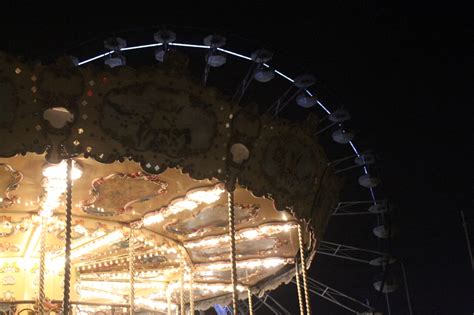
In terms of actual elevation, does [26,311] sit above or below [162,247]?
below

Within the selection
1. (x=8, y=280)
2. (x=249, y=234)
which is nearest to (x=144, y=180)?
(x=249, y=234)

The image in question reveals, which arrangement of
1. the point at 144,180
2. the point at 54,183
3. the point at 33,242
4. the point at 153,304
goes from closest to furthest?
the point at 54,183 < the point at 144,180 < the point at 33,242 < the point at 153,304

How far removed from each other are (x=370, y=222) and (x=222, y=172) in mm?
19031

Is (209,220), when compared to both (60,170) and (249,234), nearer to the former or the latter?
(249,234)

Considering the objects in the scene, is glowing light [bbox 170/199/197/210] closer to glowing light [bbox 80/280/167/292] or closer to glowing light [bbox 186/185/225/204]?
glowing light [bbox 186/185/225/204]

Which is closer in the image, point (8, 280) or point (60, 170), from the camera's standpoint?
point (60, 170)

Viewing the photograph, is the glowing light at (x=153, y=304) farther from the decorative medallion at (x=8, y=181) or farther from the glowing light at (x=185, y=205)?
the decorative medallion at (x=8, y=181)

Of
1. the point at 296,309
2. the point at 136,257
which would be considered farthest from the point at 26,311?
the point at 296,309

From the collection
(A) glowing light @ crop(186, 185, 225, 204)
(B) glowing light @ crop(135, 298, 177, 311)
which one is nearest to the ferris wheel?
(A) glowing light @ crop(186, 185, 225, 204)

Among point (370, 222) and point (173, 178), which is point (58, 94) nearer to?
point (173, 178)

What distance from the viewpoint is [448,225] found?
23.5 meters

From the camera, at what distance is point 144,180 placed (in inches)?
297

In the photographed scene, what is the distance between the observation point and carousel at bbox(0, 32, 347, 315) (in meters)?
6.12

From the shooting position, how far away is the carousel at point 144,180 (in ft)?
20.1
